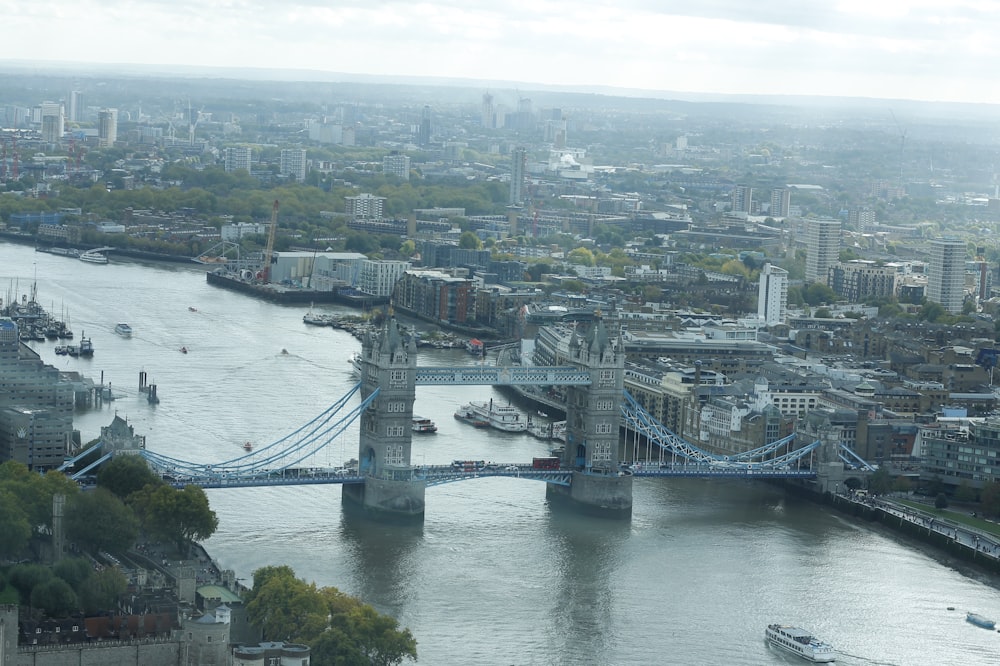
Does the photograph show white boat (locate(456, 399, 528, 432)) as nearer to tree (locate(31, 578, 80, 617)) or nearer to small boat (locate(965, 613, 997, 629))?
small boat (locate(965, 613, 997, 629))

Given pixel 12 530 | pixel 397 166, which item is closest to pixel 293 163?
pixel 397 166

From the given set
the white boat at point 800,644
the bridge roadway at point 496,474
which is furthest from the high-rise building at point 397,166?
the white boat at point 800,644

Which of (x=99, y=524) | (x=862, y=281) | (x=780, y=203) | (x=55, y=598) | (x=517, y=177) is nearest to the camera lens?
(x=55, y=598)

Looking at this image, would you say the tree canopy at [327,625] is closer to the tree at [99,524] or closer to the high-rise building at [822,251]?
the tree at [99,524]

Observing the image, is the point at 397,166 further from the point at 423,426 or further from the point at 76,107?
the point at 423,426

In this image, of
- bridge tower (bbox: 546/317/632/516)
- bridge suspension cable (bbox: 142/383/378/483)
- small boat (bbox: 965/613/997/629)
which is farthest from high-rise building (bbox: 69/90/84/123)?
small boat (bbox: 965/613/997/629)

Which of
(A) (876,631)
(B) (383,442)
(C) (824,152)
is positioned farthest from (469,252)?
(C) (824,152)
